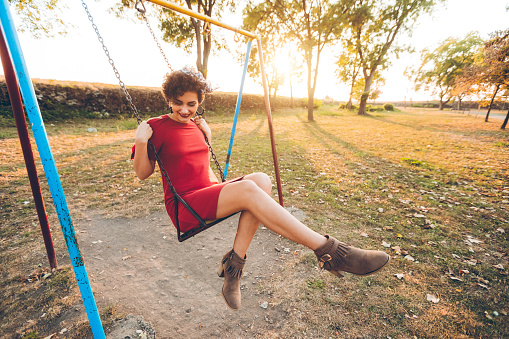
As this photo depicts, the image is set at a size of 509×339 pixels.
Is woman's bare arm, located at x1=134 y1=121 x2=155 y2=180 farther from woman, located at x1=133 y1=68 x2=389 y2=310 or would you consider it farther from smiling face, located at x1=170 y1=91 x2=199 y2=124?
smiling face, located at x1=170 y1=91 x2=199 y2=124

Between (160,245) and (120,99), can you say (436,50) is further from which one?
(160,245)

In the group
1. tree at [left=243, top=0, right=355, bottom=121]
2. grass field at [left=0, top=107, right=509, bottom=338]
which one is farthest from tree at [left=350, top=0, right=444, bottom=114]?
grass field at [left=0, top=107, right=509, bottom=338]

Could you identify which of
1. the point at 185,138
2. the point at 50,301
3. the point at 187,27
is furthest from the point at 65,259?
the point at 187,27

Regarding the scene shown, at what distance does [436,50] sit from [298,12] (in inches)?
1315

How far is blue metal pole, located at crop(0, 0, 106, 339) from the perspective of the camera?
1.32 m

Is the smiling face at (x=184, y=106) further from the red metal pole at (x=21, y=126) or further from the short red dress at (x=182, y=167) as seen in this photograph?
the red metal pole at (x=21, y=126)

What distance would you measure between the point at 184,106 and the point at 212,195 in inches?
34.8

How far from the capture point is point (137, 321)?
185 centimetres

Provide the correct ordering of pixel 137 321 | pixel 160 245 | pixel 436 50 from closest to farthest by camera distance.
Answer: pixel 137 321 < pixel 160 245 < pixel 436 50

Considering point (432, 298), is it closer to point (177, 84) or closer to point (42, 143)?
point (177, 84)

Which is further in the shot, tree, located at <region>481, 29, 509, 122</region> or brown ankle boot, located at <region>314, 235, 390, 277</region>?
tree, located at <region>481, 29, 509, 122</region>

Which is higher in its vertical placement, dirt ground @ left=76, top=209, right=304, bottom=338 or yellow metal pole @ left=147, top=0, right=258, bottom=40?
yellow metal pole @ left=147, top=0, right=258, bottom=40

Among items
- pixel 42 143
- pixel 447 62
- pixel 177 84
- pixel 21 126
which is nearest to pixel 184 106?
pixel 177 84

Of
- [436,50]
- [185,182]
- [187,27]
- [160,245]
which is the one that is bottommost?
[160,245]
